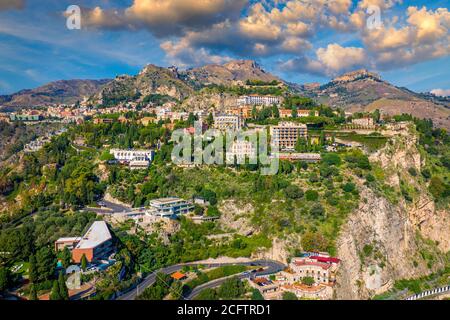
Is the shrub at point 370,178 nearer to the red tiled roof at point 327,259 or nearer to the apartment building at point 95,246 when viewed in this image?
the red tiled roof at point 327,259

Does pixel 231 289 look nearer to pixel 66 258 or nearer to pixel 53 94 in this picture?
pixel 66 258

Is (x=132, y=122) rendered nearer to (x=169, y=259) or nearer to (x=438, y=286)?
(x=169, y=259)

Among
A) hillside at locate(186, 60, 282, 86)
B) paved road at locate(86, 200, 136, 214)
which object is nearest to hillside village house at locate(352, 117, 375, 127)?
paved road at locate(86, 200, 136, 214)

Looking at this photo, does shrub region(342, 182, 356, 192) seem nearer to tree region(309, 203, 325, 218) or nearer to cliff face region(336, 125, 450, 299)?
cliff face region(336, 125, 450, 299)

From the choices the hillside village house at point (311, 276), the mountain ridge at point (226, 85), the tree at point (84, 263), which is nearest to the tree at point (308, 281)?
the hillside village house at point (311, 276)

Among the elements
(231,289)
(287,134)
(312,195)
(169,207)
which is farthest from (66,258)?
(287,134)
